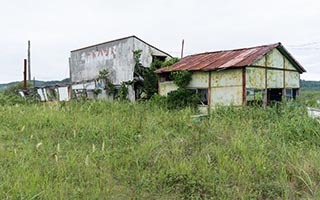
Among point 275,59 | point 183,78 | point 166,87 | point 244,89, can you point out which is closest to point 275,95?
point 275,59

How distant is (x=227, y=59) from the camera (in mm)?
11547

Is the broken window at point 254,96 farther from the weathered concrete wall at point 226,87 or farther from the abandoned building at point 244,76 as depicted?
the weathered concrete wall at point 226,87

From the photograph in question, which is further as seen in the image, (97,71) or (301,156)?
(97,71)

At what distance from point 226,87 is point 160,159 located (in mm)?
6652

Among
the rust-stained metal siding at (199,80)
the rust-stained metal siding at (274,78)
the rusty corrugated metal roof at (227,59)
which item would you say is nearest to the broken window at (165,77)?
the rusty corrugated metal roof at (227,59)

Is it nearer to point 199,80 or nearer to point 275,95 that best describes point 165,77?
point 199,80

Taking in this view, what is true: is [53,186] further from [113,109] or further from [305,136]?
[113,109]

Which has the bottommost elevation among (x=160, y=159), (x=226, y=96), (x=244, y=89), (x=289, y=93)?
(x=160, y=159)

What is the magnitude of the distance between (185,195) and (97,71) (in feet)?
51.1

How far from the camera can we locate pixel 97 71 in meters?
18.4

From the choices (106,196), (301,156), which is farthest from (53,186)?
(301,156)

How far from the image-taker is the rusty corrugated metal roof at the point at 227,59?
10.6 meters

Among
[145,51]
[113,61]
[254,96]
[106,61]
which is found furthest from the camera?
[106,61]

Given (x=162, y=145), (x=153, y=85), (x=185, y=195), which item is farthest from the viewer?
(x=153, y=85)
